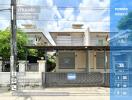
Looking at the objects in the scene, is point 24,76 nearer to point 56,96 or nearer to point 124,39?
point 56,96

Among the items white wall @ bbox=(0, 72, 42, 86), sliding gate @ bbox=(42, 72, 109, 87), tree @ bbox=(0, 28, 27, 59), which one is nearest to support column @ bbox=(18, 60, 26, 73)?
white wall @ bbox=(0, 72, 42, 86)

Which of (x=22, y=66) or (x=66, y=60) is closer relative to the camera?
(x=22, y=66)

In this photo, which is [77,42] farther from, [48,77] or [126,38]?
[126,38]

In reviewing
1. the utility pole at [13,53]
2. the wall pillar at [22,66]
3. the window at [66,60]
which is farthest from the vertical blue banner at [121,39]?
the window at [66,60]

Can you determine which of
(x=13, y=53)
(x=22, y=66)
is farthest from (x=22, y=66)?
(x=13, y=53)

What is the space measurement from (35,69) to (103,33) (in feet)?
57.0

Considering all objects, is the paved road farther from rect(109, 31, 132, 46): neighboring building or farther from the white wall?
rect(109, 31, 132, 46): neighboring building

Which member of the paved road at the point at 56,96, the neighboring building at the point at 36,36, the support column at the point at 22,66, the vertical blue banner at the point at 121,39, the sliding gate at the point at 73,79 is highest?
the neighboring building at the point at 36,36

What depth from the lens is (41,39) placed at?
46.5m

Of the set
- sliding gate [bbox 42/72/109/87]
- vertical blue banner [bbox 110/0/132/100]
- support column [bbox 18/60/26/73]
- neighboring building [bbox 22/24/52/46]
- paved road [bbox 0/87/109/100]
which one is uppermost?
neighboring building [bbox 22/24/52/46]

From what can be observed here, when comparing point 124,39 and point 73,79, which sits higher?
point 124,39

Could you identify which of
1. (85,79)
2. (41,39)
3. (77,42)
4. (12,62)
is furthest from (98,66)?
(41,39)

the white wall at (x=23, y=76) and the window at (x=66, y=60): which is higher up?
the window at (x=66, y=60)

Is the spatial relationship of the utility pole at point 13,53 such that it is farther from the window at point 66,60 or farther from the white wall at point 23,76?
the window at point 66,60
